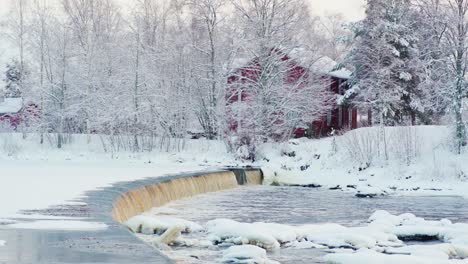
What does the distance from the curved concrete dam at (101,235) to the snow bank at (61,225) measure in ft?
0.77

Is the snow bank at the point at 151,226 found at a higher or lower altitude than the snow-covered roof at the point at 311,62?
lower

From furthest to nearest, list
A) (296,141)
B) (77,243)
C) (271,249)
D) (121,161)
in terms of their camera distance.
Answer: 1. (296,141)
2. (121,161)
3. (271,249)
4. (77,243)

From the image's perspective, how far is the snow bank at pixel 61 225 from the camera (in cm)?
1161

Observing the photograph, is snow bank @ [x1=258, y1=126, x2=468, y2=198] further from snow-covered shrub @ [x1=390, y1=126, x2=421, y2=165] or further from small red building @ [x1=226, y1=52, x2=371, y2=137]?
small red building @ [x1=226, y1=52, x2=371, y2=137]

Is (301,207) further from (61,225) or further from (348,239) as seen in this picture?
(61,225)

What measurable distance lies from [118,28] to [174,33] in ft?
10.6

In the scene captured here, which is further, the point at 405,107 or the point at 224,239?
the point at 405,107

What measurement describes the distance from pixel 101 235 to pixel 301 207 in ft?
35.7

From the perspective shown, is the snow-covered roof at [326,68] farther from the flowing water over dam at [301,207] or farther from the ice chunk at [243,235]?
the ice chunk at [243,235]

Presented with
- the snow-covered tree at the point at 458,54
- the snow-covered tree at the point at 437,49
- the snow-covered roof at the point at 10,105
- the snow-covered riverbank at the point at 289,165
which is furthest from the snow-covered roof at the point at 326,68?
the snow-covered roof at the point at 10,105

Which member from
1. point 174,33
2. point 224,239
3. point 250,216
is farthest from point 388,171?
point 174,33

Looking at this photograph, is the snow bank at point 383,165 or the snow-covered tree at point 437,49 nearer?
the snow bank at point 383,165

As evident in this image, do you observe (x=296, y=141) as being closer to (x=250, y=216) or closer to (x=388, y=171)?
(x=388, y=171)

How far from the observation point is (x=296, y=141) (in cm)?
3928
